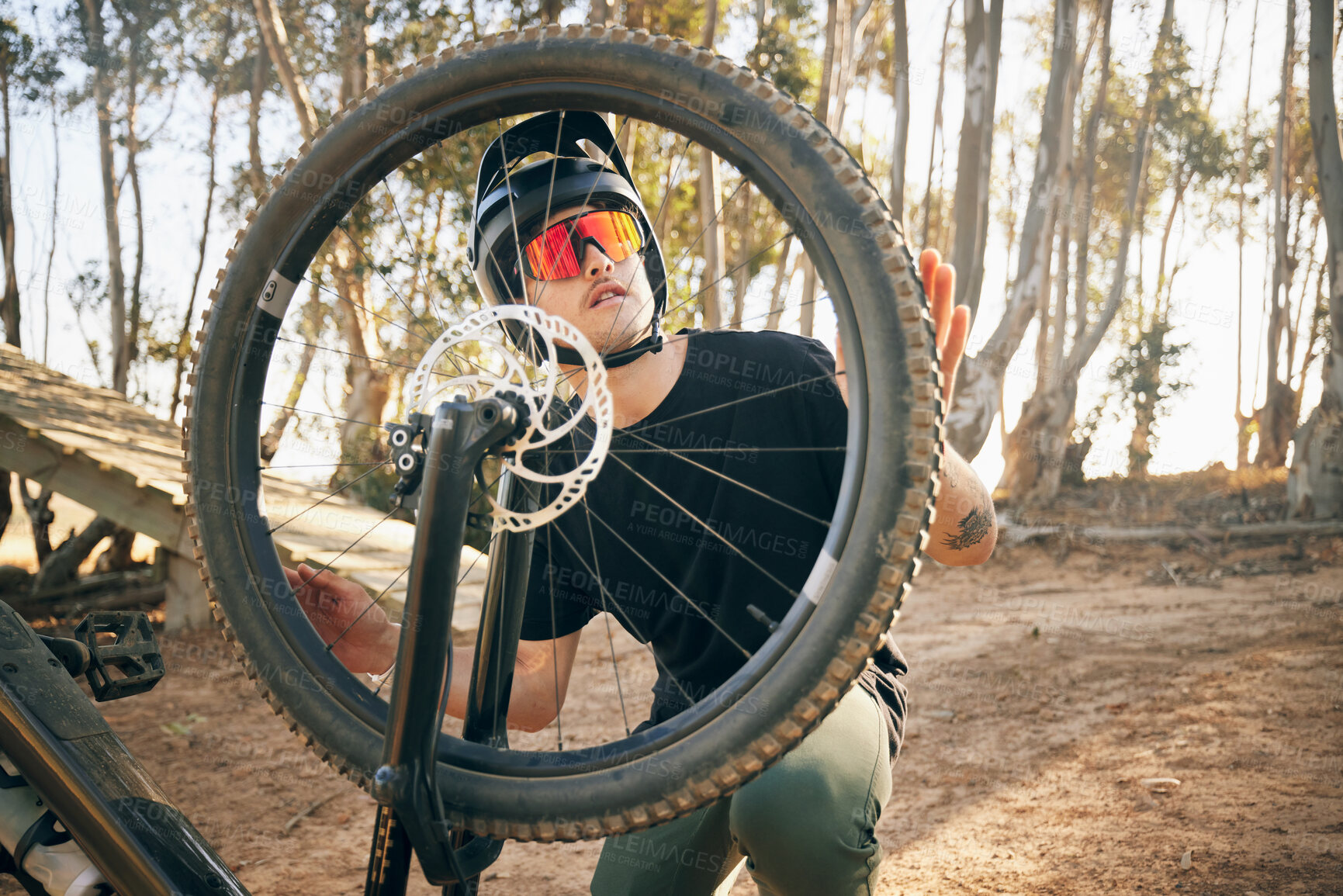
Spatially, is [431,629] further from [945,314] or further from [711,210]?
[711,210]

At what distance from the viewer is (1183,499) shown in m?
10.6

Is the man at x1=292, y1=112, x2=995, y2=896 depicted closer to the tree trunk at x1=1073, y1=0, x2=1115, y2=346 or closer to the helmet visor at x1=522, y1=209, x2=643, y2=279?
the helmet visor at x1=522, y1=209, x2=643, y2=279

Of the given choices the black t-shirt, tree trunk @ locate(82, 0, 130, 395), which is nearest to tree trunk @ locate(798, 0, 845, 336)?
the black t-shirt

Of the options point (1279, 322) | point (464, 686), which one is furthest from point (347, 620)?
point (1279, 322)

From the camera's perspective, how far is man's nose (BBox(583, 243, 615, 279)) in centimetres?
146

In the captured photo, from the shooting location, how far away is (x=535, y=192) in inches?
55.8

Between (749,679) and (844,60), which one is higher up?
(844,60)

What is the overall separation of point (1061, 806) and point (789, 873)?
1604 millimetres

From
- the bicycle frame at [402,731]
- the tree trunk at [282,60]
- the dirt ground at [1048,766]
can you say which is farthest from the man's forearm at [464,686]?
the tree trunk at [282,60]

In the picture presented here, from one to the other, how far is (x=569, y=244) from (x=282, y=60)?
7.25m

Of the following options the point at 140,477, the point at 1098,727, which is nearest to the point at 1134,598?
the point at 1098,727

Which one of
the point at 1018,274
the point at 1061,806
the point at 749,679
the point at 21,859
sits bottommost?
the point at 1061,806

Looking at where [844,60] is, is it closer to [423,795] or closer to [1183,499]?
[1183,499]

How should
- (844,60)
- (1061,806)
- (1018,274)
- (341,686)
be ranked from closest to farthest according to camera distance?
(341,686), (1061,806), (1018,274), (844,60)
